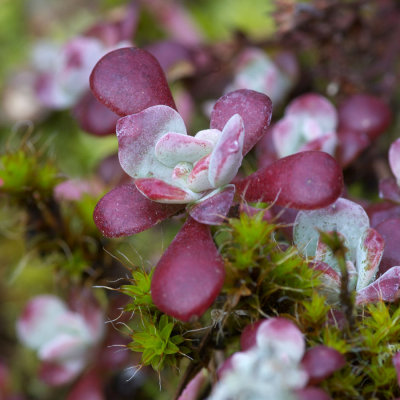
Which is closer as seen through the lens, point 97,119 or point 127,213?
point 127,213

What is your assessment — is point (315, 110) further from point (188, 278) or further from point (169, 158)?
point (188, 278)

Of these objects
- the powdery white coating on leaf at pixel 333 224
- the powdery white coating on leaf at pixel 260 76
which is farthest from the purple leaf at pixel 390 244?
the powdery white coating on leaf at pixel 260 76

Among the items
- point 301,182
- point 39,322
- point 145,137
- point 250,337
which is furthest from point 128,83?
point 39,322

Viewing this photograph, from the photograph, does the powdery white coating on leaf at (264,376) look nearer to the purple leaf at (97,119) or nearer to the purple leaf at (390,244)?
the purple leaf at (390,244)

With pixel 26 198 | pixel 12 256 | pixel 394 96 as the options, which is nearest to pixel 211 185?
pixel 26 198

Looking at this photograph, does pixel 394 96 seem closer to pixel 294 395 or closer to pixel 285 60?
pixel 285 60
